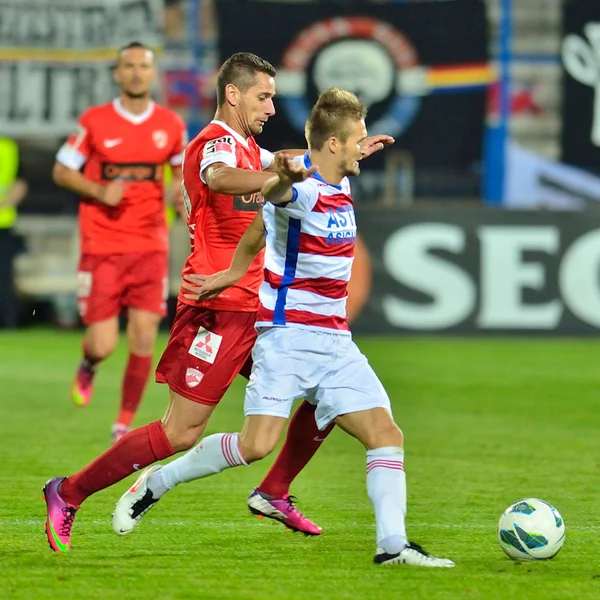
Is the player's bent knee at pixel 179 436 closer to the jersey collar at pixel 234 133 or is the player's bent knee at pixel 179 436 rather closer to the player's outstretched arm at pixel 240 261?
the player's outstretched arm at pixel 240 261

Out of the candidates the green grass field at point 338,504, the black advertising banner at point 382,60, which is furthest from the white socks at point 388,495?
the black advertising banner at point 382,60

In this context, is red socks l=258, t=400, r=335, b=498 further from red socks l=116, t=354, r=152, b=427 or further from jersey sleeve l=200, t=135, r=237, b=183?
red socks l=116, t=354, r=152, b=427

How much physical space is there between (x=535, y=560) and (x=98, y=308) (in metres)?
4.07

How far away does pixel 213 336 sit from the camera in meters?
5.58

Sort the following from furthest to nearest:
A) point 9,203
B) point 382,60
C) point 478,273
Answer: point 9,203
point 382,60
point 478,273

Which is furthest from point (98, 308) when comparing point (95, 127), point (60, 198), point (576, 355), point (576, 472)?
point (60, 198)

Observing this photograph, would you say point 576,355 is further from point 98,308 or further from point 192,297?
point 192,297

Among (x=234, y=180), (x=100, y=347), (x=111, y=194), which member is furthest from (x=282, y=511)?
(x=111, y=194)

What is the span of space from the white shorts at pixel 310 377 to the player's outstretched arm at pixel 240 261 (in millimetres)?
244

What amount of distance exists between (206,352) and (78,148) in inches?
138

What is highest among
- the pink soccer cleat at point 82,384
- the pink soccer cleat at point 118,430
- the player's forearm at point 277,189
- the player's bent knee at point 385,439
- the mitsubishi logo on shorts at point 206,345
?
the player's forearm at point 277,189

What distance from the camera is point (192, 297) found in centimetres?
555

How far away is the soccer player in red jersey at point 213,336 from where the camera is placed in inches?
211

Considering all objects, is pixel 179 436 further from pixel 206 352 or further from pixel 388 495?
pixel 388 495
